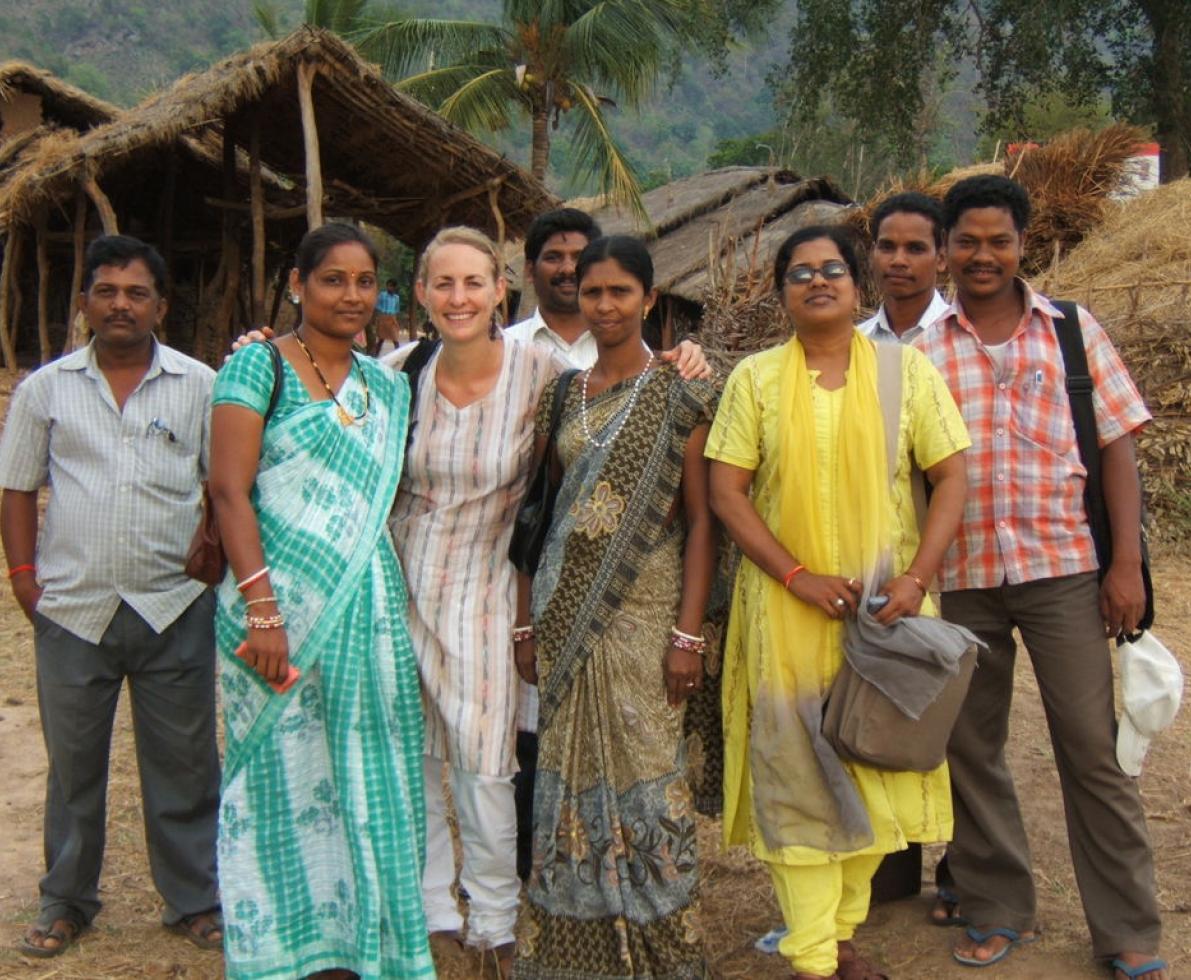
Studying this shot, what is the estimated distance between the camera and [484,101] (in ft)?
57.0

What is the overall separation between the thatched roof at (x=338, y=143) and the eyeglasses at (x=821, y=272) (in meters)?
6.73

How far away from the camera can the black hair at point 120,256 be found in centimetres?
304

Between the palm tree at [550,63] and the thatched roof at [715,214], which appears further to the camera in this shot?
the palm tree at [550,63]

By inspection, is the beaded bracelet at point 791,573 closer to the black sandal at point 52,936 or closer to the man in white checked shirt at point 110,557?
the man in white checked shirt at point 110,557

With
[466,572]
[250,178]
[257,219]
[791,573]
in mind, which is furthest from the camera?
[250,178]

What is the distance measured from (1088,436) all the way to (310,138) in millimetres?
7237

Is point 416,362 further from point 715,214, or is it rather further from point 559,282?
point 715,214

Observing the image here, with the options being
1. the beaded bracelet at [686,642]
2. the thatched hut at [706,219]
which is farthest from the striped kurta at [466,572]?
the thatched hut at [706,219]

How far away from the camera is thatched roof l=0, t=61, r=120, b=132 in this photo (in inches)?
519

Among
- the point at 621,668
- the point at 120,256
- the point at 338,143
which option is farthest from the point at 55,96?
the point at 621,668

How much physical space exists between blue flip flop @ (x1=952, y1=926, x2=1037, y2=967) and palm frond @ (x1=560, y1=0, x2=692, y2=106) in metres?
15.5

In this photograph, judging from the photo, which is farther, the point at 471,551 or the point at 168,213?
the point at 168,213

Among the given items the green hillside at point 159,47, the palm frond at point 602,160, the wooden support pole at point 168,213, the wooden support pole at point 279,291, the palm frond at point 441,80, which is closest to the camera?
the wooden support pole at point 168,213

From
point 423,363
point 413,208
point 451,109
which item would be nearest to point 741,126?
point 451,109
